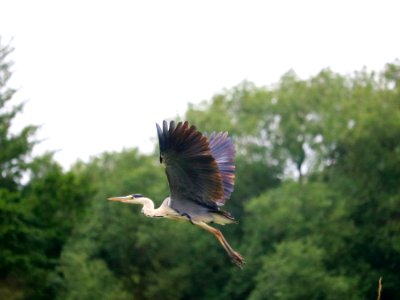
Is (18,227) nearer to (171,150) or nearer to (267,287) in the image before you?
(267,287)

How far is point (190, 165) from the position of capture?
14680 mm

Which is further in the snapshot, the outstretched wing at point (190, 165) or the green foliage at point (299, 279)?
the green foliage at point (299, 279)

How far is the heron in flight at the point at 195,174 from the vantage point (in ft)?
Answer: 46.5

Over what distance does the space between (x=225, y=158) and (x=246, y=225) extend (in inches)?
1106

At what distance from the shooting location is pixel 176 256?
137 feet

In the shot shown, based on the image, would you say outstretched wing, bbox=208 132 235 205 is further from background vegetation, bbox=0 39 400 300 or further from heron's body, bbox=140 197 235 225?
background vegetation, bbox=0 39 400 300

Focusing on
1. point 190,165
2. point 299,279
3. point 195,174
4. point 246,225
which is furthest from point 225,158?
point 246,225

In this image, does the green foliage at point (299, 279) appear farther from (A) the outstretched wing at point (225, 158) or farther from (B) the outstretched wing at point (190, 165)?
(B) the outstretched wing at point (190, 165)

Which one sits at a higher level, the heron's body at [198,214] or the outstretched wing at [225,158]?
the outstretched wing at [225,158]

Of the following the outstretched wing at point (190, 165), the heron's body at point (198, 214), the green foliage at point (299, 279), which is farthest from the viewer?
the green foliage at point (299, 279)

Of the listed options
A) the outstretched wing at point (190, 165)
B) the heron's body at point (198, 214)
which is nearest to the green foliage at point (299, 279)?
the heron's body at point (198, 214)

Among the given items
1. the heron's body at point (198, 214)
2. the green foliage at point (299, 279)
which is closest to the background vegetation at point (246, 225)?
the green foliage at point (299, 279)

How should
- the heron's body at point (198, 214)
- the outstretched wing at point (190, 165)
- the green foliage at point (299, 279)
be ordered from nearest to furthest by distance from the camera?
the outstretched wing at point (190, 165)
the heron's body at point (198, 214)
the green foliage at point (299, 279)

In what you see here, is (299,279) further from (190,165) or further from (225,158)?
(190,165)
